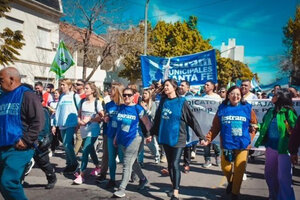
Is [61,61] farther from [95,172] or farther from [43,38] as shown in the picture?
[43,38]

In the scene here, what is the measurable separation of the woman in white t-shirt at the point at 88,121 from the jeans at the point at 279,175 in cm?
312

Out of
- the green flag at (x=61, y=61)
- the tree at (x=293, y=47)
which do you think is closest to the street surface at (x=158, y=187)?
the green flag at (x=61, y=61)

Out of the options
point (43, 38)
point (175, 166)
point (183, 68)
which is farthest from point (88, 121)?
point (43, 38)

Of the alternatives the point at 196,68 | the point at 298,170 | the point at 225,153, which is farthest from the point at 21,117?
the point at 298,170

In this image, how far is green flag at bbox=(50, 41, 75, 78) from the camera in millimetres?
10935

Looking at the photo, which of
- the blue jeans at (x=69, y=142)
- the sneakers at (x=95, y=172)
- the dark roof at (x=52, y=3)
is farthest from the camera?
Answer: the dark roof at (x=52, y=3)

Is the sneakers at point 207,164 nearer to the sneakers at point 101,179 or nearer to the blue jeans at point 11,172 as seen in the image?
the sneakers at point 101,179

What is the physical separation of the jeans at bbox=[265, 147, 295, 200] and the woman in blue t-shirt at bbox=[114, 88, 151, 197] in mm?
1923

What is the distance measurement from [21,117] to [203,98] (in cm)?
452

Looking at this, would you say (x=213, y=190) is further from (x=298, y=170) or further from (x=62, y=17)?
(x=62, y=17)

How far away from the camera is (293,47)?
3547 centimetres

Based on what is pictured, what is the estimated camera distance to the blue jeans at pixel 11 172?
326cm

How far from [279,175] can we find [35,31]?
59.4 ft

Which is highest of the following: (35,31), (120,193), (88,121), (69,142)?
(35,31)
